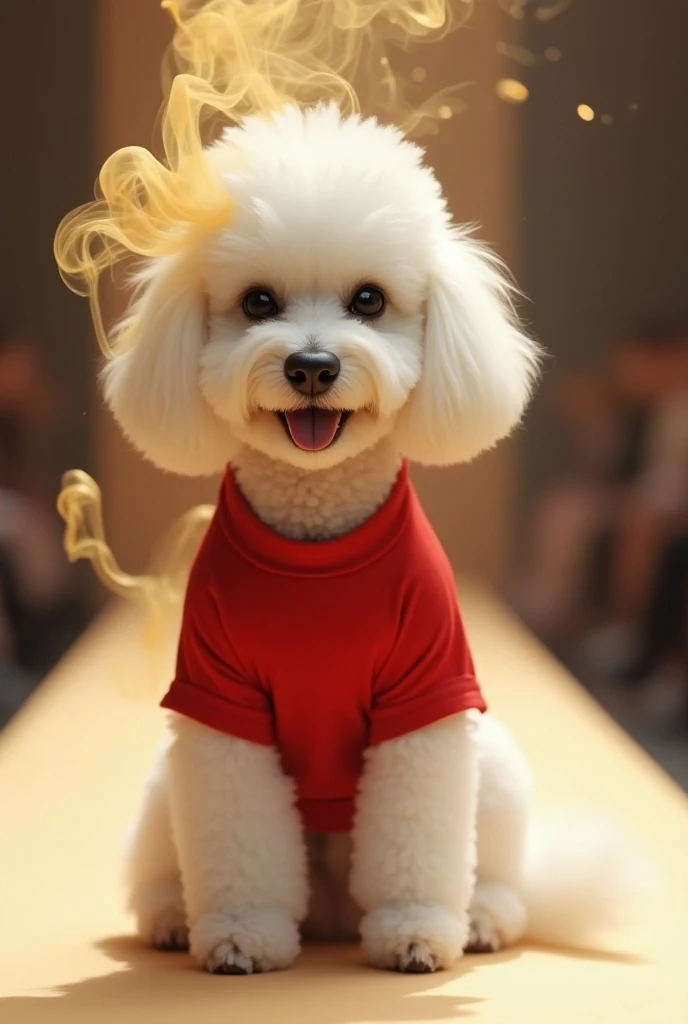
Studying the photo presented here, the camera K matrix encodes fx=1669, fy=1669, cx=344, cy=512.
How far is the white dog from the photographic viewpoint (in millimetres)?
1858

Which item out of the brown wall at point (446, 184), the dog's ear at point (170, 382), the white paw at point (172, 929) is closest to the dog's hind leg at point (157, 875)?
the white paw at point (172, 929)

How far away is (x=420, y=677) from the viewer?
1916 mm

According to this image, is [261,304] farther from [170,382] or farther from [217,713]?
[217,713]

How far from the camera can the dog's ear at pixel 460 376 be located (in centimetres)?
193

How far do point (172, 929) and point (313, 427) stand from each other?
678 millimetres

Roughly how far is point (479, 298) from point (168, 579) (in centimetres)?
72

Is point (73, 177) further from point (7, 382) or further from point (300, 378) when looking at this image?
point (300, 378)

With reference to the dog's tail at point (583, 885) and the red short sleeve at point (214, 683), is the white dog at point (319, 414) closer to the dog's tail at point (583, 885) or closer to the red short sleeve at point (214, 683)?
the red short sleeve at point (214, 683)

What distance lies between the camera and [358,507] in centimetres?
198

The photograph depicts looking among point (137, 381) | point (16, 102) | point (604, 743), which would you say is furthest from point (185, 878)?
point (16, 102)

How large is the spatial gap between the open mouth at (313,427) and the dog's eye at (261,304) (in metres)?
0.12

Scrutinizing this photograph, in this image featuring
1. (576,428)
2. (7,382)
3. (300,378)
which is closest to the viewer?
(300,378)

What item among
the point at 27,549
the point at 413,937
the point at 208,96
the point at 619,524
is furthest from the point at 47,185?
the point at 413,937

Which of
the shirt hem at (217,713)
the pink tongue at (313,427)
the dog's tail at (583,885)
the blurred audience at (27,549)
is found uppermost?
the blurred audience at (27,549)
